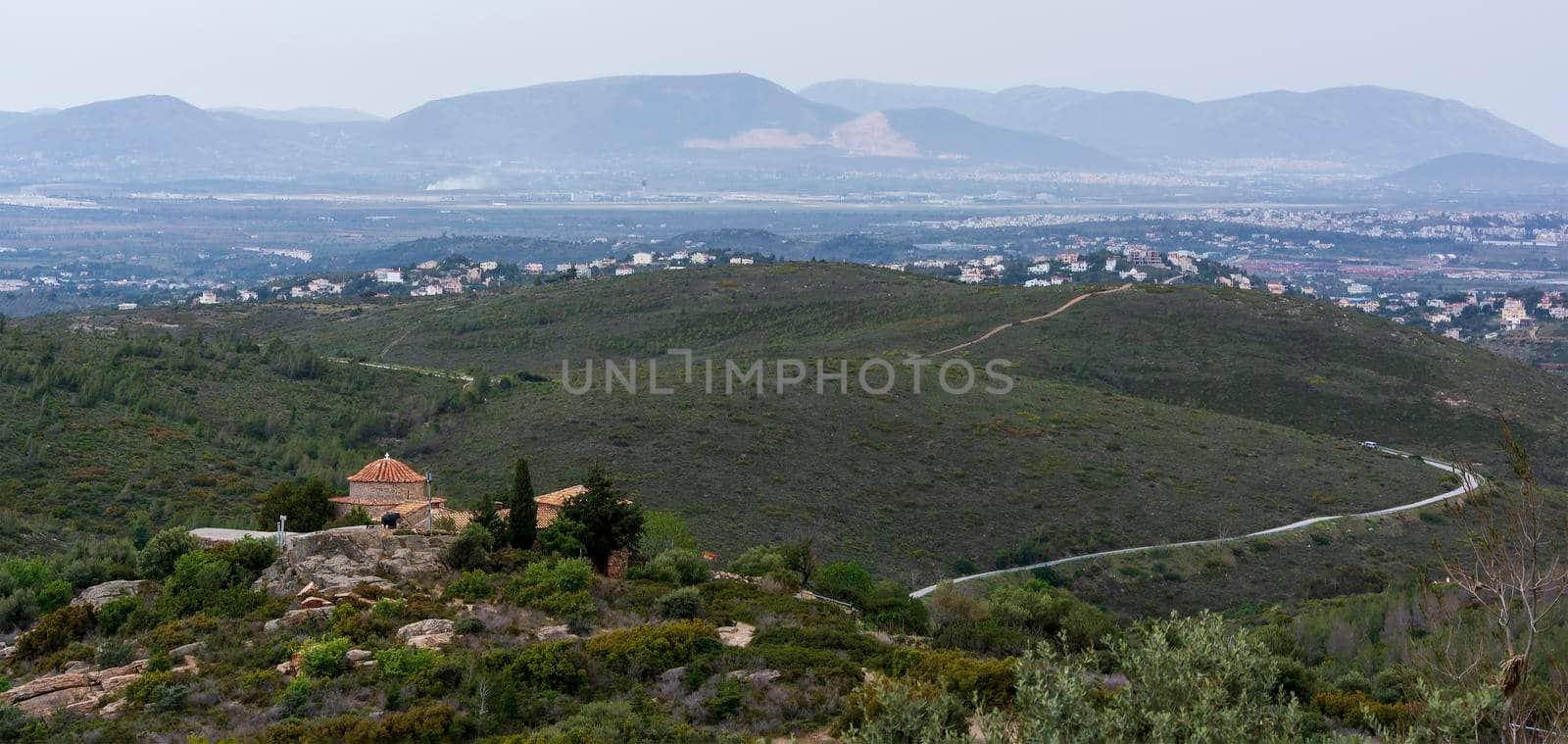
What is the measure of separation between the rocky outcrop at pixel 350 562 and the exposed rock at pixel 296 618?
0.69m

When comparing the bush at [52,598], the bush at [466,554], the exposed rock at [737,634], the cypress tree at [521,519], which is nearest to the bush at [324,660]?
the bush at [466,554]

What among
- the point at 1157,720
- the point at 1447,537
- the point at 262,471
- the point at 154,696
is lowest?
the point at 1447,537

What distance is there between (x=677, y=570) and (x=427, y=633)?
251 inches

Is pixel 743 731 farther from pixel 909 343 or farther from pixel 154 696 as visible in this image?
pixel 909 343

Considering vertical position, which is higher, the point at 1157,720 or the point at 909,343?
the point at 1157,720

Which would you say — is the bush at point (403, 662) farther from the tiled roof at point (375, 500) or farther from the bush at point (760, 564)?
the tiled roof at point (375, 500)

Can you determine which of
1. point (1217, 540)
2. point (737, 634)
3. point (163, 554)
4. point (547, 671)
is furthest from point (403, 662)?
point (1217, 540)

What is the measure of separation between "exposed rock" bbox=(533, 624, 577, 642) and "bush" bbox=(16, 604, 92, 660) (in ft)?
22.6

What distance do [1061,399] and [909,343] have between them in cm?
1457

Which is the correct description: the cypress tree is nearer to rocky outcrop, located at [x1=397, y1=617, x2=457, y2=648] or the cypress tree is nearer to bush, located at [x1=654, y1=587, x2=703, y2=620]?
bush, located at [x1=654, y1=587, x2=703, y2=620]

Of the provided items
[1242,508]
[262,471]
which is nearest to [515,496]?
[262,471]

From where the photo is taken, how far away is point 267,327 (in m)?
80.9

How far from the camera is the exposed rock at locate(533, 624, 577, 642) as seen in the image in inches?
821

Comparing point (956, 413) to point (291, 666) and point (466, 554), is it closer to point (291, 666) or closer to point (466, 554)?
point (466, 554)
